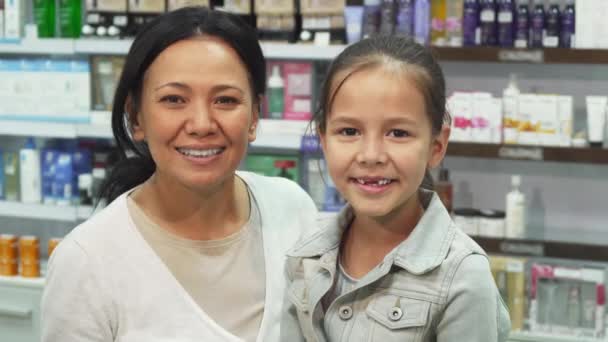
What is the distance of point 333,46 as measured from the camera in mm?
3322

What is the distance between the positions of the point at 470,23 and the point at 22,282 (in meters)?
2.28

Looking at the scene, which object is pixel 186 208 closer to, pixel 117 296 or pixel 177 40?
pixel 117 296

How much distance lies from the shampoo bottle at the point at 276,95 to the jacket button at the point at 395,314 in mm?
2131

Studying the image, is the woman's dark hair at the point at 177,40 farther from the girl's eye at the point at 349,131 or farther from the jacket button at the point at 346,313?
the jacket button at the point at 346,313

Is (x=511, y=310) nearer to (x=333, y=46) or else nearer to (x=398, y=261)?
(x=333, y=46)

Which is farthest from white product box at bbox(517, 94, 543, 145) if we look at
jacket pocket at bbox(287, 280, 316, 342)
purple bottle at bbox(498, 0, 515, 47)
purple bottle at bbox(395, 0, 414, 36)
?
jacket pocket at bbox(287, 280, 316, 342)

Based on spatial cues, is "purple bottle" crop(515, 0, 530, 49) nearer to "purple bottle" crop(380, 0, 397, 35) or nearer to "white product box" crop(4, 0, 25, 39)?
"purple bottle" crop(380, 0, 397, 35)

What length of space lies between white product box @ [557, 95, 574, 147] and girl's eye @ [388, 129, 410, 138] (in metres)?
1.91

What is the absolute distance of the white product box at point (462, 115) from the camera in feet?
10.6

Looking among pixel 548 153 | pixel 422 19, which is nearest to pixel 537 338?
pixel 548 153

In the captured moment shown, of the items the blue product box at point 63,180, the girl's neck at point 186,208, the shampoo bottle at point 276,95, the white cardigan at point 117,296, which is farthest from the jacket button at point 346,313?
the blue product box at point 63,180

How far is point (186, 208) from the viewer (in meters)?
1.73

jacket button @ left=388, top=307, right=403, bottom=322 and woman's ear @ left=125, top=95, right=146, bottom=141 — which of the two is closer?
jacket button @ left=388, top=307, right=403, bottom=322

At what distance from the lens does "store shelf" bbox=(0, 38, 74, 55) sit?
3.66 m
